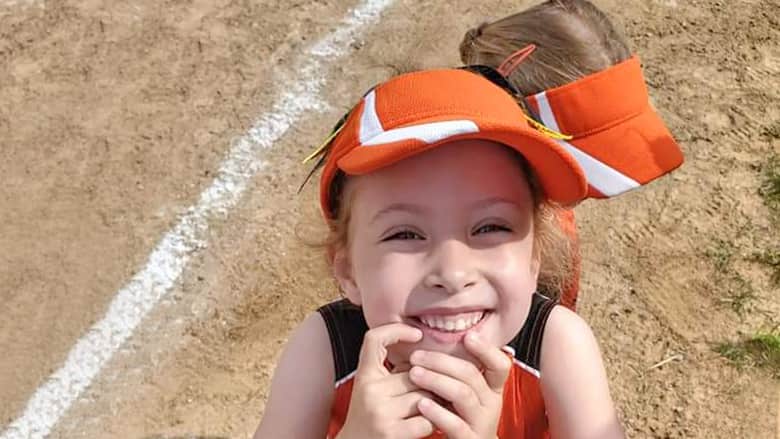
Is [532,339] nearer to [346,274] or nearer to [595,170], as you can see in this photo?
[346,274]

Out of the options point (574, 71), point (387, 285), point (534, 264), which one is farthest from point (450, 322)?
point (574, 71)

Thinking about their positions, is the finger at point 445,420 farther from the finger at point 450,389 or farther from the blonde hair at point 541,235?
the blonde hair at point 541,235

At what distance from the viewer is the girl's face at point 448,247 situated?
5.13 ft

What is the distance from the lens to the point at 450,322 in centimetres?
158

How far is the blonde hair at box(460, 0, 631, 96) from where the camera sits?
240 cm

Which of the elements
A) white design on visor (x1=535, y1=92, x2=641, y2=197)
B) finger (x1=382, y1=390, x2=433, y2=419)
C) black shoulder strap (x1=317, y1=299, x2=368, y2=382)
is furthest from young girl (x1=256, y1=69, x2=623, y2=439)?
white design on visor (x1=535, y1=92, x2=641, y2=197)

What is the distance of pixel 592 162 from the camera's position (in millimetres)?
2363

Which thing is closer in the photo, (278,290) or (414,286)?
(414,286)

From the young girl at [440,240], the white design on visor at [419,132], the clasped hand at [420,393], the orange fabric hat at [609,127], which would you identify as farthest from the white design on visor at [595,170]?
the clasped hand at [420,393]

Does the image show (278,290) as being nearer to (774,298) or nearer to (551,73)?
(551,73)

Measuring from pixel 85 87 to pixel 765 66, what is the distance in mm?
2612

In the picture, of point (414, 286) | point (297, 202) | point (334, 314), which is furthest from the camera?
point (297, 202)

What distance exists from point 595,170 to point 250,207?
150cm

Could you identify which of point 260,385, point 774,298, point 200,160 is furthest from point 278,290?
point 774,298
